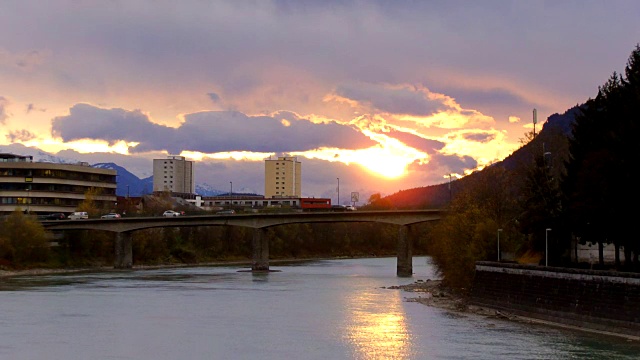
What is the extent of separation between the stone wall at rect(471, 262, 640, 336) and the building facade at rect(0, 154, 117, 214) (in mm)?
125506

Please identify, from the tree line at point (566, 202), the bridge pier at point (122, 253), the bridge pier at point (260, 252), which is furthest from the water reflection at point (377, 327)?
the bridge pier at point (122, 253)

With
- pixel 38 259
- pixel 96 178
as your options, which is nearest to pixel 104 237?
pixel 38 259

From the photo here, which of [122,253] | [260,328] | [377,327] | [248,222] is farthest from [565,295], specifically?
[122,253]

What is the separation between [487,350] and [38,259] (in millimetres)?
103161

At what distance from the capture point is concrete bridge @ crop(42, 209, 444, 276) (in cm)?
13600

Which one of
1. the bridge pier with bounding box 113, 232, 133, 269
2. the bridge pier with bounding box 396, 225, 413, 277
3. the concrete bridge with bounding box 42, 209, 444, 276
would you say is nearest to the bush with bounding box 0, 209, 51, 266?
the concrete bridge with bounding box 42, 209, 444, 276

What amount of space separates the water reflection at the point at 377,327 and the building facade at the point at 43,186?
112409mm

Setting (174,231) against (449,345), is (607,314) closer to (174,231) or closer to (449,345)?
(449,345)

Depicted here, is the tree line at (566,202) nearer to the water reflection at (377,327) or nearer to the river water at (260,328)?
the river water at (260,328)

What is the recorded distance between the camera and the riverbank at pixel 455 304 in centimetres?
5627

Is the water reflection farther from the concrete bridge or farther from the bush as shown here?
the bush

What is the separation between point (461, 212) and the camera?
9206 cm

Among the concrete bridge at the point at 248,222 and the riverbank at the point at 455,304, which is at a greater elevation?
the concrete bridge at the point at 248,222

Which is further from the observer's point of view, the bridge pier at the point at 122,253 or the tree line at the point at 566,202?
the bridge pier at the point at 122,253
